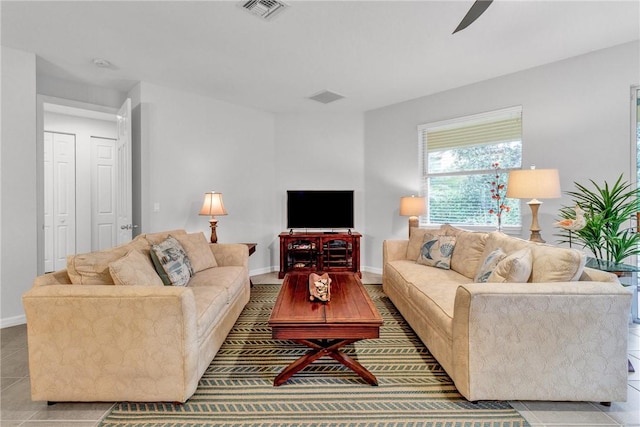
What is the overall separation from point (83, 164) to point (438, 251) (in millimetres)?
5533

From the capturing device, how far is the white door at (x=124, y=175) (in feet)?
11.8

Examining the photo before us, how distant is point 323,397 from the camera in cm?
182

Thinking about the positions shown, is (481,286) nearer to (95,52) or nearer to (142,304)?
(142,304)

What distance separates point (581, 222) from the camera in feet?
7.98

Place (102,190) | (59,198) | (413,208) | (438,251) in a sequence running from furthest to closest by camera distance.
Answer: (102,190)
(59,198)
(413,208)
(438,251)

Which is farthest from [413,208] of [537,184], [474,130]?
[537,184]

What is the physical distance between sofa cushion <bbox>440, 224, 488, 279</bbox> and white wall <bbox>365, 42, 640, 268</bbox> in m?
1.10

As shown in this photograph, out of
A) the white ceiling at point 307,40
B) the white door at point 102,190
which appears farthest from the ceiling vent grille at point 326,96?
the white door at point 102,190

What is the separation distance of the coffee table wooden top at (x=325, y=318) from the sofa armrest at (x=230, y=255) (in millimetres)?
1219

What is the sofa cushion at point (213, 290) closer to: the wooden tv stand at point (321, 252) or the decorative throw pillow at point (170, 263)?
the decorative throw pillow at point (170, 263)

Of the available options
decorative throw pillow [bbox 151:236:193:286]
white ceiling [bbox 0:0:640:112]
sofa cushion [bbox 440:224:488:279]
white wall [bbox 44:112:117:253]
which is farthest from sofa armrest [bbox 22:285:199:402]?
white wall [bbox 44:112:117:253]

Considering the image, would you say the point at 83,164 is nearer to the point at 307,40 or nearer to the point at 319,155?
A: the point at 319,155

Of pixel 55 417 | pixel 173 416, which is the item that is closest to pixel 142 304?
pixel 173 416

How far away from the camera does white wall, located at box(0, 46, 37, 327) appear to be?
294 cm
